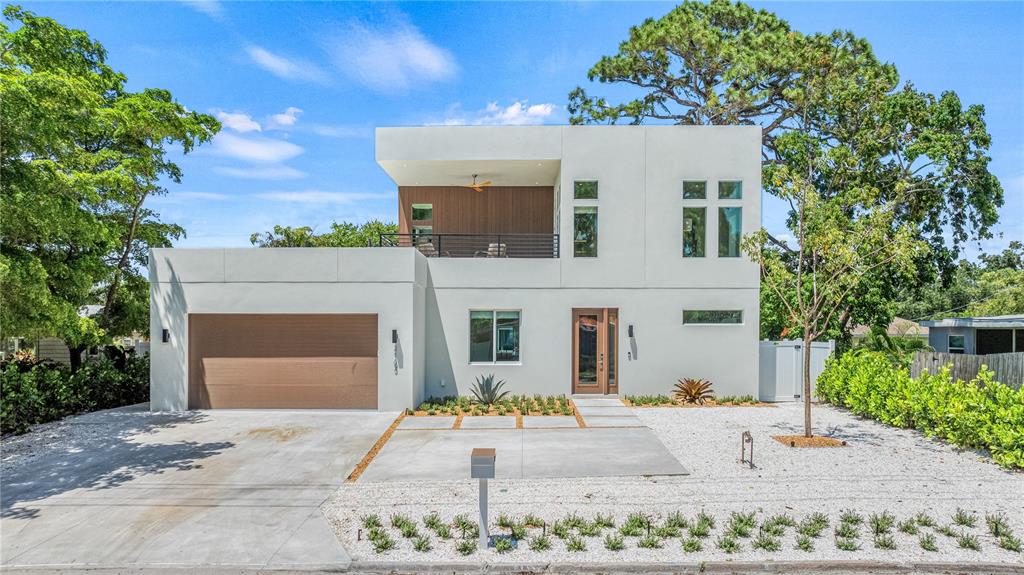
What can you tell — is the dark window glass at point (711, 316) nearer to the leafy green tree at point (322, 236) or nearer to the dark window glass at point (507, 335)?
the dark window glass at point (507, 335)

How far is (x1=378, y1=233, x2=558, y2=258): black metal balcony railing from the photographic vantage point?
14.1 m

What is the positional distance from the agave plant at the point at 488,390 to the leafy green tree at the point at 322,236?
14761mm

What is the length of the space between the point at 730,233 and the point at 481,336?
6617mm

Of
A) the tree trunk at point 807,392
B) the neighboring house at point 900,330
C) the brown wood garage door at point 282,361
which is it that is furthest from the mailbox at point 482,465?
the neighboring house at point 900,330

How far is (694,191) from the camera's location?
13.4 metres

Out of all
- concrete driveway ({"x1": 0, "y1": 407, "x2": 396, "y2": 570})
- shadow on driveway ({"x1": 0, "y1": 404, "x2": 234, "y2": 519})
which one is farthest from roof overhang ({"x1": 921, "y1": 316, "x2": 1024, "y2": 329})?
shadow on driveway ({"x1": 0, "y1": 404, "x2": 234, "y2": 519})

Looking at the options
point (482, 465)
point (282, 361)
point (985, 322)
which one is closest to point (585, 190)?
point (282, 361)

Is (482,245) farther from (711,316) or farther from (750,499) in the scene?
(750,499)

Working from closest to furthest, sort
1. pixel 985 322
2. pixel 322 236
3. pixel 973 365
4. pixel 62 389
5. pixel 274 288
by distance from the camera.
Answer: pixel 973 365
pixel 62 389
pixel 274 288
pixel 985 322
pixel 322 236

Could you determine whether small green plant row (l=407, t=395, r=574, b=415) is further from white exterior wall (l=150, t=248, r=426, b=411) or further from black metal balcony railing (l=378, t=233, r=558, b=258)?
black metal balcony railing (l=378, t=233, r=558, b=258)

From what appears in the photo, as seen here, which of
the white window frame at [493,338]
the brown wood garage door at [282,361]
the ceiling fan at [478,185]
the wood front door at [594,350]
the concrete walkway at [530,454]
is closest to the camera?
the concrete walkway at [530,454]

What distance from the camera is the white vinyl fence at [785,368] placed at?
44.7 ft

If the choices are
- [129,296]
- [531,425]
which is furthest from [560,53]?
[129,296]

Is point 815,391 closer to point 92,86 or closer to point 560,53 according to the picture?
point 560,53
